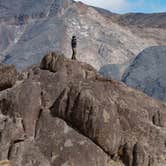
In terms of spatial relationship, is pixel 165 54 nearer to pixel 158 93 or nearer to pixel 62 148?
pixel 158 93

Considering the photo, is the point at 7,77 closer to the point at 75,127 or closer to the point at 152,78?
the point at 75,127

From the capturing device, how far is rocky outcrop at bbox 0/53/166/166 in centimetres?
2781

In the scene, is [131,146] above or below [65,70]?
below

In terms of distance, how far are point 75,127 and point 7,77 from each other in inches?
216

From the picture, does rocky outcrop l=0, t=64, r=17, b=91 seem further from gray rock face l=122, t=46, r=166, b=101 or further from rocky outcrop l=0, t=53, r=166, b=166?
gray rock face l=122, t=46, r=166, b=101

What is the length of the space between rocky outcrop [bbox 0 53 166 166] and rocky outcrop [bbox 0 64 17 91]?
1065 millimetres

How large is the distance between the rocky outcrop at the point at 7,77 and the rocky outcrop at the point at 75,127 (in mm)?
1065

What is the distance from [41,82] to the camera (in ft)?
103

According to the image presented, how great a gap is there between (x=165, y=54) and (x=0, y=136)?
172436mm

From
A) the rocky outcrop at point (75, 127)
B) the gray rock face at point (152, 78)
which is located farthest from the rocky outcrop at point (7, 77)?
the gray rock face at point (152, 78)

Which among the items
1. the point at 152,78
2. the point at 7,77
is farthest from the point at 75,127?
the point at 152,78

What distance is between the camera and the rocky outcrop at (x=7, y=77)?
105 ft

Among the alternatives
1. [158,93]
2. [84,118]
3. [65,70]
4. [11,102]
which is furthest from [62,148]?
[158,93]

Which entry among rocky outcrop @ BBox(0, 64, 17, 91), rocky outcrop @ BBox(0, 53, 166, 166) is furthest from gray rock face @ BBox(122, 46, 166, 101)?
rocky outcrop @ BBox(0, 53, 166, 166)
